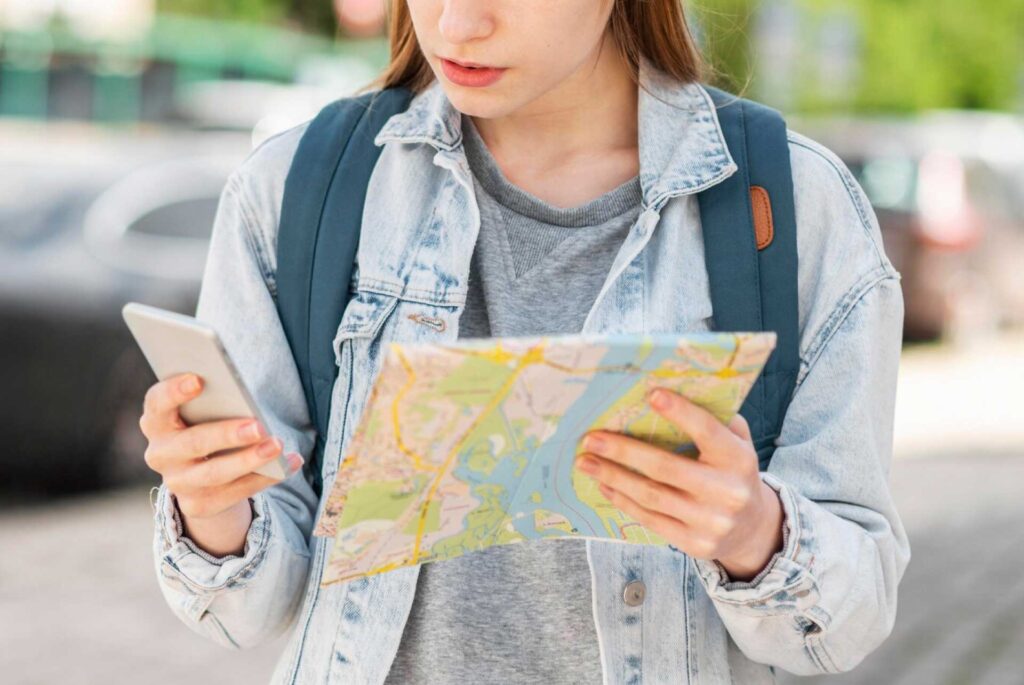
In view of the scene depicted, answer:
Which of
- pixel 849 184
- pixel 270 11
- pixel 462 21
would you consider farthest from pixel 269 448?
pixel 270 11

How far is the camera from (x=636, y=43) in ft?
6.68

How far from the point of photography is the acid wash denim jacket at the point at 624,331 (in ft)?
5.75

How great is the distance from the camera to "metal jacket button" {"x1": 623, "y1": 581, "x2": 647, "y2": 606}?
1.80 meters

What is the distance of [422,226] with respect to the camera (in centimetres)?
191

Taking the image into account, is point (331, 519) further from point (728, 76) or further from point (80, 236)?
point (80, 236)

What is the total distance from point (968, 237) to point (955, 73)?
49.6 feet

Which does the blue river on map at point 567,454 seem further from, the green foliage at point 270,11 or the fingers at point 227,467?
the green foliage at point 270,11

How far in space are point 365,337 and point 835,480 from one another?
595mm

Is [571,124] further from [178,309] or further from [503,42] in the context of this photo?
[178,309]

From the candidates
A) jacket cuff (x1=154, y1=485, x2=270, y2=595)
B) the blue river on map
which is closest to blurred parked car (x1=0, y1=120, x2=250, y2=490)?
jacket cuff (x1=154, y1=485, x2=270, y2=595)

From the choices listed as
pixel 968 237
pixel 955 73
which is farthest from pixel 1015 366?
pixel 955 73

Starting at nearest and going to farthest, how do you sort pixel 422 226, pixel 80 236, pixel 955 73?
pixel 422 226 → pixel 80 236 → pixel 955 73

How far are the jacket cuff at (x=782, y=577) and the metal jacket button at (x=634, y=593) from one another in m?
0.12

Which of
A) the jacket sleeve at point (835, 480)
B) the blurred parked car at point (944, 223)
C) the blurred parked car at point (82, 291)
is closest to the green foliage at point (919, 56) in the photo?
the blurred parked car at point (944, 223)
